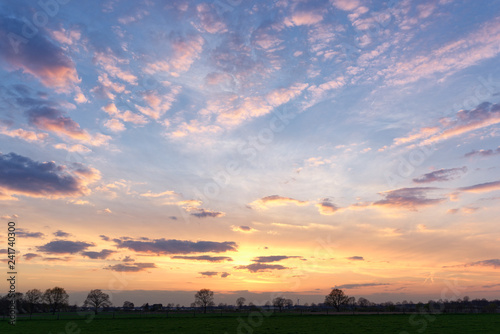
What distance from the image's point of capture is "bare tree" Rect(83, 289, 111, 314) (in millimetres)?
184000

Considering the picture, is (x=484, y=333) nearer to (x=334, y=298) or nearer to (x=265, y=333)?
(x=265, y=333)

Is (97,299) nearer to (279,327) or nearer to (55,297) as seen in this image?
(55,297)

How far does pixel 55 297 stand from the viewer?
167 metres

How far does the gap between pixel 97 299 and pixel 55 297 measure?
2291 centimetres

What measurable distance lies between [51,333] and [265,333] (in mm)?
29917

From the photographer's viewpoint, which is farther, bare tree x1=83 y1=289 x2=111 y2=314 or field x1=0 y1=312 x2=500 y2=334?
bare tree x1=83 y1=289 x2=111 y2=314

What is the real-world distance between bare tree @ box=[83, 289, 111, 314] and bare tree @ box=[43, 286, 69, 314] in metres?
15.7

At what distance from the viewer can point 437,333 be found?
42156 mm

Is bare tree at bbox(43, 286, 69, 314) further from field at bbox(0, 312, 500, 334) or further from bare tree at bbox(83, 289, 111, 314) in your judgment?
field at bbox(0, 312, 500, 334)

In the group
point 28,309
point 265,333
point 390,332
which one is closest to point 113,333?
point 265,333

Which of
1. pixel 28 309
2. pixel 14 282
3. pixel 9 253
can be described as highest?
pixel 9 253

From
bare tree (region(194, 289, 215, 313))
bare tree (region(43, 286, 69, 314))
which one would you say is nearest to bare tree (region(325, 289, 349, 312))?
bare tree (region(194, 289, 215, 313))

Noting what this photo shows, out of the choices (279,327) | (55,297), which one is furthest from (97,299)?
(279,327)

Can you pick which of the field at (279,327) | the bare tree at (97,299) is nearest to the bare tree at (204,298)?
the bare tree at (97,299)
